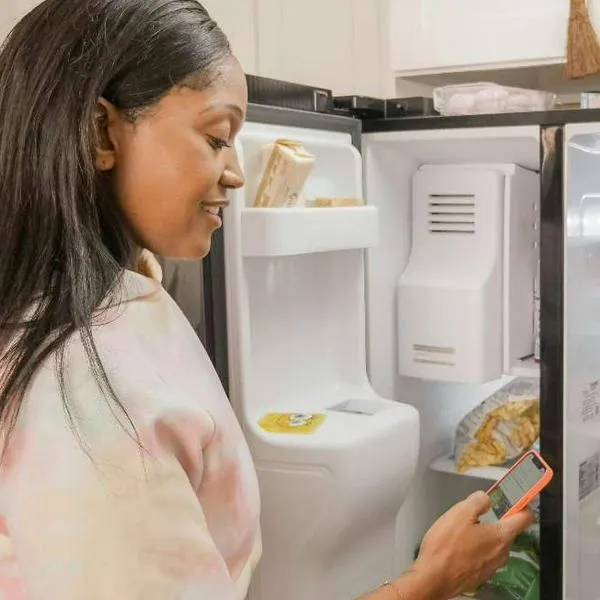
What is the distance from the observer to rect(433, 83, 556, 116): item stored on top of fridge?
5.14ft

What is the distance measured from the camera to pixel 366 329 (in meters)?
1.72

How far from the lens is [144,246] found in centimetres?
79

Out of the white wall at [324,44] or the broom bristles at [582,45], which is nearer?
the broom bristles at [582,45]

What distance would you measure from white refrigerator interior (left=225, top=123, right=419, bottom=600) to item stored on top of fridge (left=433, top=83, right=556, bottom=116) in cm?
21

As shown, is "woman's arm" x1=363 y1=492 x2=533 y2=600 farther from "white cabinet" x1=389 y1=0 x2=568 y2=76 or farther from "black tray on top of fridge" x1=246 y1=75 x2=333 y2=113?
"white cabinet" x1=389 y1=0 x2=568 y2=76

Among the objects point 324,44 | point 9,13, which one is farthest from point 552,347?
point 9,13

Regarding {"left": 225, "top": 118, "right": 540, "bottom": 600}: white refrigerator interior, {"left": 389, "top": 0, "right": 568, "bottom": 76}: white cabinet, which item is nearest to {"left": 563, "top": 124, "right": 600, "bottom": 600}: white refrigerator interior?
{"left": 225, "top": 118, "right": 540, "bottom": 600}: white refrigerator interior

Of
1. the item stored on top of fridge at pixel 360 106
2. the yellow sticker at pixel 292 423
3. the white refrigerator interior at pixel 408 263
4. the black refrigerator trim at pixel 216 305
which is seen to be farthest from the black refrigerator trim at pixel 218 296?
the white refrigerator interior at pixel 408 263

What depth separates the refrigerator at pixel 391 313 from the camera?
1365mm

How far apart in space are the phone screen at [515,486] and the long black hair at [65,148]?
704 millimetres

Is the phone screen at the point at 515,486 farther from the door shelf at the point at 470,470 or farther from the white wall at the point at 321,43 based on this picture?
the white wall at the point at 321,43

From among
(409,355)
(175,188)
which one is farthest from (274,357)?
(175,188)

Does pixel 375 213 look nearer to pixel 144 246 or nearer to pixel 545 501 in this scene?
pixel 545 501

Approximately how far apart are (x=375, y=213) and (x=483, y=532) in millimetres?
603
